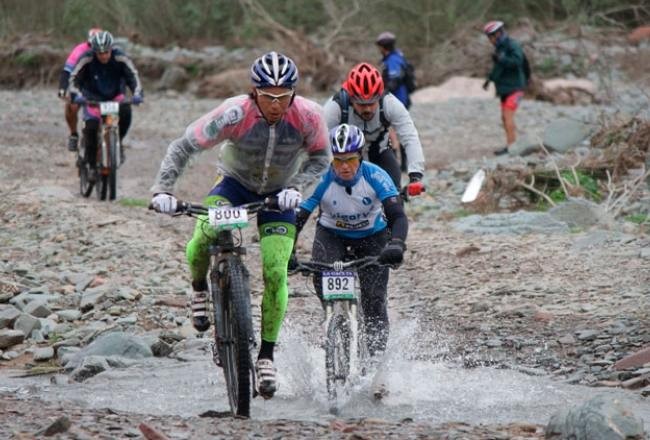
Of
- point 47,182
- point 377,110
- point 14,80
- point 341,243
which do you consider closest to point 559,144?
point 47,182

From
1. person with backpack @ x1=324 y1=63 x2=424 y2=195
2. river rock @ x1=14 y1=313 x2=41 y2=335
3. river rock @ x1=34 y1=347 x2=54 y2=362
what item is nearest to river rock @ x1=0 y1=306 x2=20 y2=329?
river rock @ x1=14 y1=313 x2=41 y2=335

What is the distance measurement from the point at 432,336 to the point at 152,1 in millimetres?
27862

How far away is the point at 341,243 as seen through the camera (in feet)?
28.8

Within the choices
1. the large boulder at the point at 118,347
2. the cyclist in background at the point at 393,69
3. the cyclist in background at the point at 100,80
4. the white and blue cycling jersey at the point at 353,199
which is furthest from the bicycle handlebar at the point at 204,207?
the cyclist in background at the point at 393,69

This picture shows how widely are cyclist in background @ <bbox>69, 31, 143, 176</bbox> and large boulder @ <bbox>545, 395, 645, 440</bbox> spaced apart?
33.4ft

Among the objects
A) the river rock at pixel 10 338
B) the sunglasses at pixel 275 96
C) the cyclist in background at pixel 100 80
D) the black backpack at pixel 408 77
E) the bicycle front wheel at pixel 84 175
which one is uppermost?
the black backpack at pixel 408 77

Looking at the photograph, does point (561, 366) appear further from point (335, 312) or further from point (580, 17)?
point (580, 17)

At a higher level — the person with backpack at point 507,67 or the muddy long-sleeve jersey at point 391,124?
the person with backpack at point 507,67

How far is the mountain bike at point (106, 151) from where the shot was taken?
15.7 metres

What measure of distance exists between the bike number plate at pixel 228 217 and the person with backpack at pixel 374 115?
2.73m

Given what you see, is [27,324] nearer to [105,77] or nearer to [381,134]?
[381,134]

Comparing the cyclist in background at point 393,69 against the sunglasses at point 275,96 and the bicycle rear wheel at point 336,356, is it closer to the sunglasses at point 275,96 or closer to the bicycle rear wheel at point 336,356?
the bicycle rear wheel at point 336,356

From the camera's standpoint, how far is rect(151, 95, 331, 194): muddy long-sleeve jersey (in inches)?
299

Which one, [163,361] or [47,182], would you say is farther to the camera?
[47,182]
